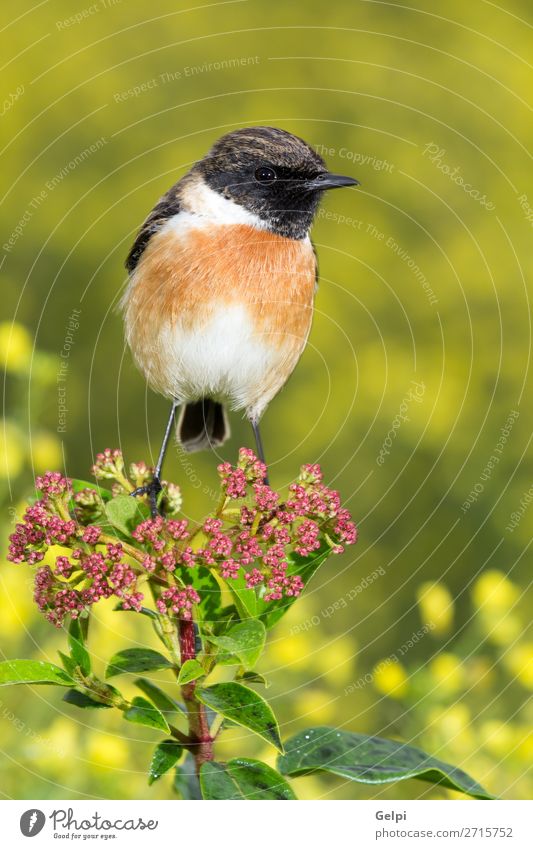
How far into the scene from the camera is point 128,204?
5.66m

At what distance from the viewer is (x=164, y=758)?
1921 mm

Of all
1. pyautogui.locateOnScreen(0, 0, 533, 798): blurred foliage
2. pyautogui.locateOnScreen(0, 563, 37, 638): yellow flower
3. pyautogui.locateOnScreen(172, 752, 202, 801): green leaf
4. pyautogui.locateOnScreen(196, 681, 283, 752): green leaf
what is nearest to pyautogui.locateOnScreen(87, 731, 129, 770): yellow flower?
pyautogui.locateOnScreen(0, 563, 37, 638): yellow flower

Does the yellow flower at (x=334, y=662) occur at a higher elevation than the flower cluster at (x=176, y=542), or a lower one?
lower

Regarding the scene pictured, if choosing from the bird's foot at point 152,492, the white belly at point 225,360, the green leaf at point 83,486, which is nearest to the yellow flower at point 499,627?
the white belly at point 225,360

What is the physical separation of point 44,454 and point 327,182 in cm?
140

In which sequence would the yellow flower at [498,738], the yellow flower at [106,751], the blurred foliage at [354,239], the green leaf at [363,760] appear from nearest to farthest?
the green leaf at [363,760], the yellow flower at [106,751], the yellow flower at [498,738], the blurred foliage at [354,239]

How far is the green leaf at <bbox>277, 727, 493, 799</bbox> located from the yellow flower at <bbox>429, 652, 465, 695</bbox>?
0.71 meters

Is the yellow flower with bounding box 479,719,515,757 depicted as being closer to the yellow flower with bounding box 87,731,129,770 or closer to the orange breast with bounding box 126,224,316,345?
the yellow flower with bounding box 87,731,129,770

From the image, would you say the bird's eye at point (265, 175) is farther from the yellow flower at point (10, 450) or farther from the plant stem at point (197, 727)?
the plant stem at point (197, 727)

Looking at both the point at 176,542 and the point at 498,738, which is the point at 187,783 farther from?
the point at 498,738

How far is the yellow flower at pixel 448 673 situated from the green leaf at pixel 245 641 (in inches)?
48.3

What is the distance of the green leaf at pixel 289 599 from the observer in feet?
6.84

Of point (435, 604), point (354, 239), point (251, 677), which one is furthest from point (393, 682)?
point (354, 239)
